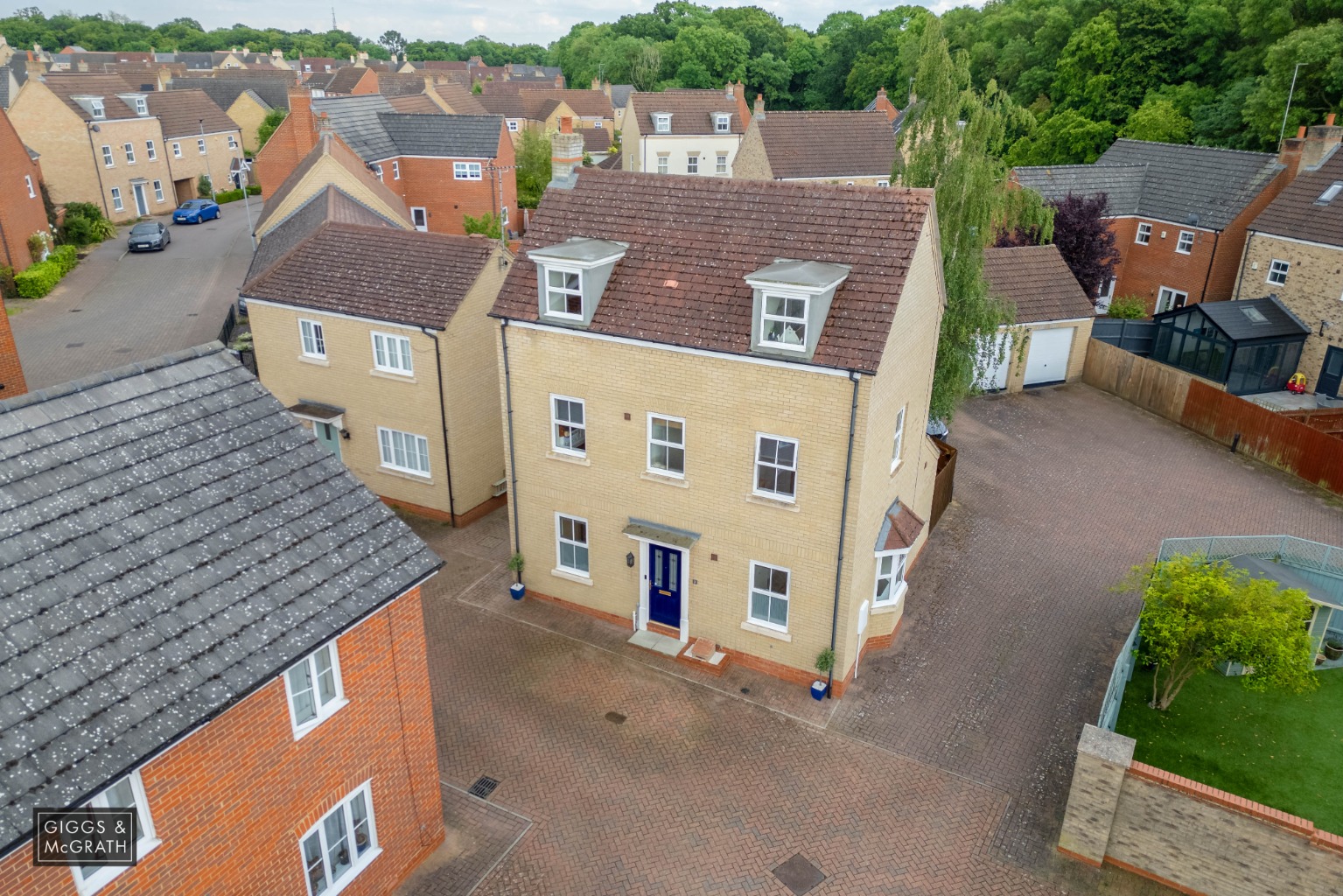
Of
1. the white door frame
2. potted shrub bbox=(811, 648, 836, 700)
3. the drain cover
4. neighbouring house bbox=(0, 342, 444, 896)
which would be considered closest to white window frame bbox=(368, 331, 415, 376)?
the white door frame

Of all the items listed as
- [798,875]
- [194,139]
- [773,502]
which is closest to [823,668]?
[773,502]

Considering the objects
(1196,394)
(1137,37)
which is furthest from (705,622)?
(1137,37)

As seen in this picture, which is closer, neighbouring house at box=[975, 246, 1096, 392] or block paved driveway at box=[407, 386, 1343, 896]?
block paved driveway at box=[407, 386, 1343, 896]

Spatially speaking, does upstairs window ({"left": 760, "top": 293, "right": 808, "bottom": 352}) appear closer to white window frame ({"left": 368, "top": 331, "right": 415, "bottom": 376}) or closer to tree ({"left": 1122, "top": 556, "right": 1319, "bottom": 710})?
tree ({"left": 1122, "top": 556, "right": 1319, "bottom": 710})

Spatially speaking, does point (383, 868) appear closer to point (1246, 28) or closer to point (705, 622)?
point (705, 622)


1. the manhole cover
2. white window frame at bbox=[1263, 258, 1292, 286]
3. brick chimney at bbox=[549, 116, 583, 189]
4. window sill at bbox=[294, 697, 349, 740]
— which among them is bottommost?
the manhole cover

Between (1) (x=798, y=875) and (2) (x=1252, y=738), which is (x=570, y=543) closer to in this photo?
(1) (x=798, y=875)
